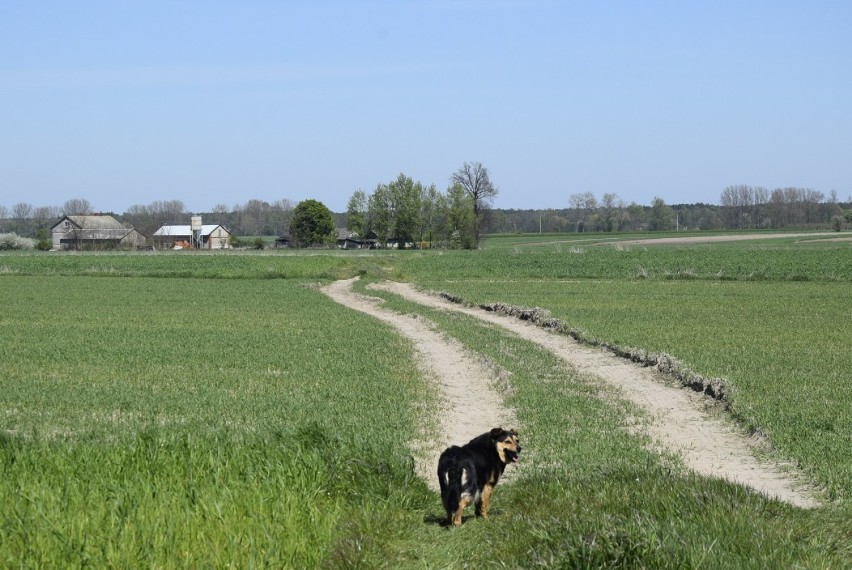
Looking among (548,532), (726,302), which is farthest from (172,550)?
(726,302)

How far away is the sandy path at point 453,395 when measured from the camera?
1295 centimetres

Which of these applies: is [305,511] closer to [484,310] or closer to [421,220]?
[484,310]

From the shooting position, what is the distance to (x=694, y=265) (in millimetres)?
66938

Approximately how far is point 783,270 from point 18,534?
59369mm

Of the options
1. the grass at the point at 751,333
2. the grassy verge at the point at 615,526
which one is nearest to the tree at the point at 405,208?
the grass at the point at 751,333

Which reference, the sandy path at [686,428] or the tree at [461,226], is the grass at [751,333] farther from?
the tree at [461,226]

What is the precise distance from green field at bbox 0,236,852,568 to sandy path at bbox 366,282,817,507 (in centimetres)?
38

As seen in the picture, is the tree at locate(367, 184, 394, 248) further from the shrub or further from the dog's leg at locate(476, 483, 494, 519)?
the dog's leg at locate(476, 483, 494, 519)

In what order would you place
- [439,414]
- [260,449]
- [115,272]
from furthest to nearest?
[115,272] → [439,414] → [260,449]

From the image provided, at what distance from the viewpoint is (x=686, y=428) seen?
14672 millimetres

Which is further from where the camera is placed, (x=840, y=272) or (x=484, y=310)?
(x=840, y=272)

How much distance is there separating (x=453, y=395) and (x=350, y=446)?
6922 millimetres

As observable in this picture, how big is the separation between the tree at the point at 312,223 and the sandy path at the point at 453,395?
12159cm

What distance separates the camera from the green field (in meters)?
7.23
